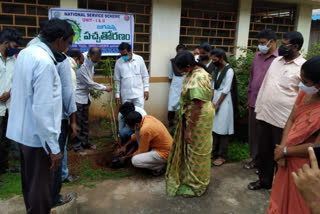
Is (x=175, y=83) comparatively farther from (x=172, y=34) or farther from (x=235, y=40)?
(x=235, y=40)

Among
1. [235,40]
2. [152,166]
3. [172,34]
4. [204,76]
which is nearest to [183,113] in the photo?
[204,76]

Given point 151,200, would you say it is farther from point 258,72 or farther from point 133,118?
point 258,72

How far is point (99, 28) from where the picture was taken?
200 inches

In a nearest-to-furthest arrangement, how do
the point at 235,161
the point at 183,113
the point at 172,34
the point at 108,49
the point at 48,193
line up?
the point at 48,193
the point at 183,113
the point at 235,161
the point at 108,49
the point at 172,34

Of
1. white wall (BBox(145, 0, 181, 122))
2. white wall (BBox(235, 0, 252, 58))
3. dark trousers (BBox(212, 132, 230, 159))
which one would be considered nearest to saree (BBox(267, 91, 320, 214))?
dark trousers (BBox(212, 132, 230, 159))

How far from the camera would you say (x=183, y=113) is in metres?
3.24

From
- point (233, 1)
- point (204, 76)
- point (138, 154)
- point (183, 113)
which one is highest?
point (233, 1)

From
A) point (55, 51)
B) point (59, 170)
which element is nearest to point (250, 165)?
point (59, 170)

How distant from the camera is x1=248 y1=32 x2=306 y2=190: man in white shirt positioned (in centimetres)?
299

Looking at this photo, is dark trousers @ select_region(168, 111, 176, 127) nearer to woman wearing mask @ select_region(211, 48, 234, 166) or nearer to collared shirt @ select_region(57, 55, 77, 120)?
woman wearing mask @ select_region(211, 48, 234, 166)

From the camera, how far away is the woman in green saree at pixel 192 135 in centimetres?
305

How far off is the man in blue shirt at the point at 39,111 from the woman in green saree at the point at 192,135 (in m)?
1.39

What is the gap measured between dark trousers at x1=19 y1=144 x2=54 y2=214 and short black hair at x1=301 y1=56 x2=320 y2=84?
2.01 m

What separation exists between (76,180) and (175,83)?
114 inches
